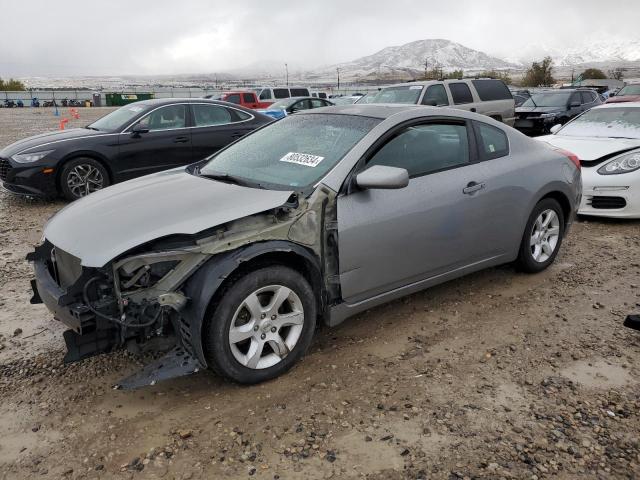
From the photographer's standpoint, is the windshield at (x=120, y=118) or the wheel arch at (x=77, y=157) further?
the windshield at (x=120, y=118)

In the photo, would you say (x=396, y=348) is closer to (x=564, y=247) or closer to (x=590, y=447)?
(x=590, y=447)

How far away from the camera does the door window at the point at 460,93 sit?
457 inches

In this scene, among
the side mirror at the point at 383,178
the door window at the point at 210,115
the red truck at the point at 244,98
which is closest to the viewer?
the side mirror at the point at 383,178

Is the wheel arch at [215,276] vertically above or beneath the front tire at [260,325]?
above

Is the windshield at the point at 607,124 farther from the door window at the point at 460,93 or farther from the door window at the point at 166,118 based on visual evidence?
the door window at the point at 166,118

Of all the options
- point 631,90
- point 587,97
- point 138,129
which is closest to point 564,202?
point 138,129

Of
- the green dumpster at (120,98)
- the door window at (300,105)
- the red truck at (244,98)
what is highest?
the green dumpster at (120,98)

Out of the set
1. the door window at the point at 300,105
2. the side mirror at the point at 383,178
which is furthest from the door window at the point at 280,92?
the side mirror at the point at 383,178

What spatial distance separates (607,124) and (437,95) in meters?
4.25

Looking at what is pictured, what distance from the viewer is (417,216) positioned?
359cm

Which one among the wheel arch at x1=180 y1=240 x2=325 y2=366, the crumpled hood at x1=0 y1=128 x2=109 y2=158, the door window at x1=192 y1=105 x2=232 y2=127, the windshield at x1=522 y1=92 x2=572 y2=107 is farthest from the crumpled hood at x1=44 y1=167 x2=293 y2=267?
the windshield at x1=522 y1=92 x2=572 y2=107

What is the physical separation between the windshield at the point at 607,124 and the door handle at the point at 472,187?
4412 millimetres

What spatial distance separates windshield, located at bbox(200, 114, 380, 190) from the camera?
3.47 meters

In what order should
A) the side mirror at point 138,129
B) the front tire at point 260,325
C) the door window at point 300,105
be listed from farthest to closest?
1. the door window at point 300,105
2. the side mirror at point 138,129
3. the front tire at point 260,325
